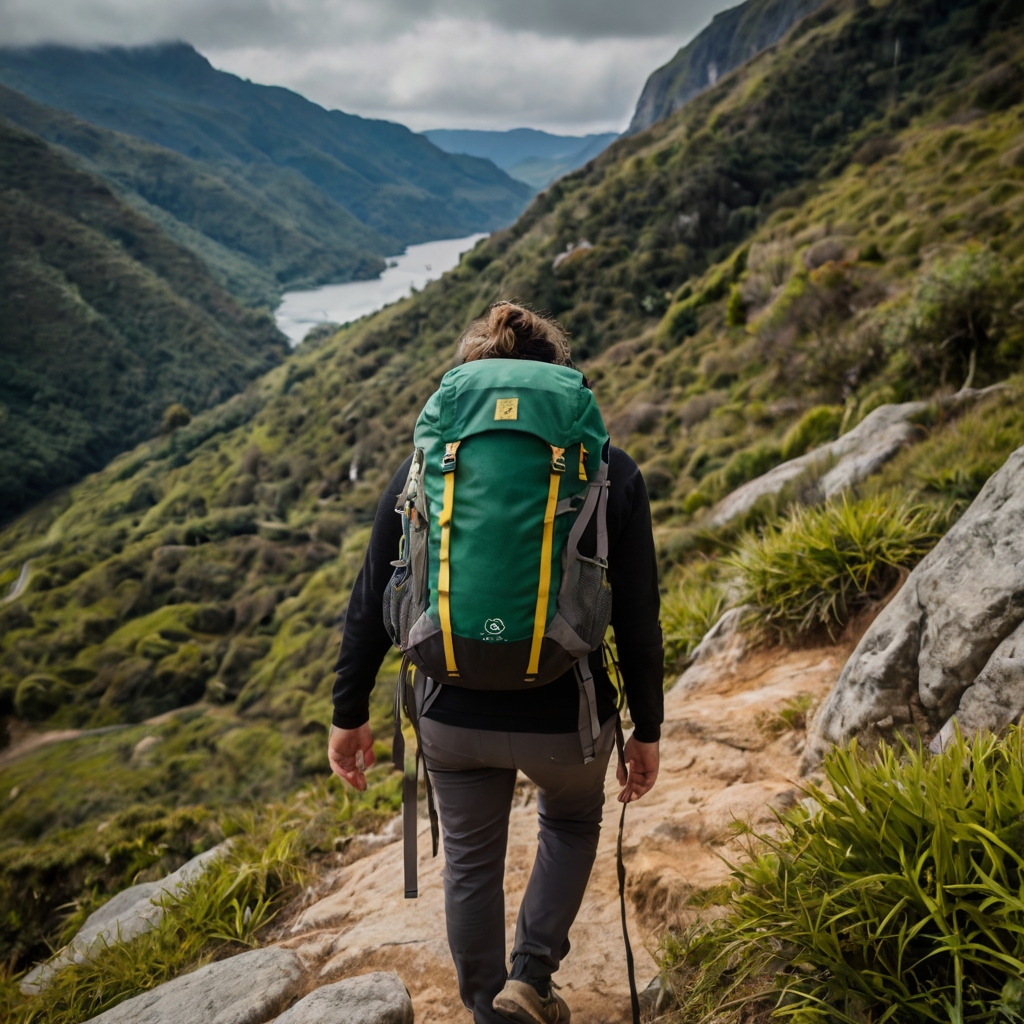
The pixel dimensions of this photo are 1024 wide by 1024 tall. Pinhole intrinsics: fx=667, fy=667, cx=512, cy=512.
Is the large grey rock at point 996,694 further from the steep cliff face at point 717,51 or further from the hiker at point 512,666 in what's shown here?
the steep cliff face at point 717,51

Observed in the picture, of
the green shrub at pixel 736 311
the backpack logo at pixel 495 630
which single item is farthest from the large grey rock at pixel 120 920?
the green shrub at pixel 736 311

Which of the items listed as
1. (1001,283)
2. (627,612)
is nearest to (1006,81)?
(1001,283)

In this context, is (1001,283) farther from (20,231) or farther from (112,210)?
(112,210)

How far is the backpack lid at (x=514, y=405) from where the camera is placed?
62.3 inches

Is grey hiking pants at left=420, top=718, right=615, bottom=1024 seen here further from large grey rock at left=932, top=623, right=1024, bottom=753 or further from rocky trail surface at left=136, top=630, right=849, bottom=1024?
large grey rock at left=932, top=623, right=1024, bottom=753

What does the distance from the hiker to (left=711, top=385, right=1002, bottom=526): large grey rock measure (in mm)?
3790

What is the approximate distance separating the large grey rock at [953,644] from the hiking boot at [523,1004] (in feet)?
5.11

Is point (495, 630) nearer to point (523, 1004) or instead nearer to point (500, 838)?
point (500, 838)

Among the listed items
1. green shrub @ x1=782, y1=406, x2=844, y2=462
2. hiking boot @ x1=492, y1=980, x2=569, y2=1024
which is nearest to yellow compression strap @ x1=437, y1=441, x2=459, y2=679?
hiking boot @ x1=492, y1=980, x2=569, y2=1024

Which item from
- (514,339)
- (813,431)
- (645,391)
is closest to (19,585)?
(645,391)

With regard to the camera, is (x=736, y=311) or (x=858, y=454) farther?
(x=736, y=311)

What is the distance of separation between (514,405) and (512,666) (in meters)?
0.61

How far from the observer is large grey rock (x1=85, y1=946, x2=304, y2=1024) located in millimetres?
2334

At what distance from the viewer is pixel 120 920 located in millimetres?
3566
